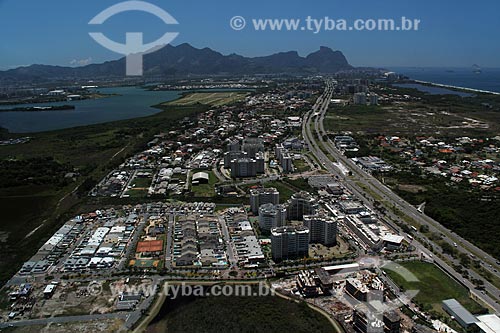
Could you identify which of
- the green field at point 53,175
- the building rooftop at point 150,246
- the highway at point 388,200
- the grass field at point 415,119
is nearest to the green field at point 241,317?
the building rooftop at point 150,246

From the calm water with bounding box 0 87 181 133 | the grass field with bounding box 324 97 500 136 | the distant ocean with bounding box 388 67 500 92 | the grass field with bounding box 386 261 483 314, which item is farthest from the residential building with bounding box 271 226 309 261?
the distant ocean with bounding box 388 67 500 92

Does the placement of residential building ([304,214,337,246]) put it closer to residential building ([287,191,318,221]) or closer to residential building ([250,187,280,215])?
residential building ([287,191,318,221])

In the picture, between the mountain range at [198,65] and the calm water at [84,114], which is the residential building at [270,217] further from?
the mountain range at [198,65]

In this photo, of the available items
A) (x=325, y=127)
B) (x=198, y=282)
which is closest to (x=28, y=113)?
(x=325, y=127)
